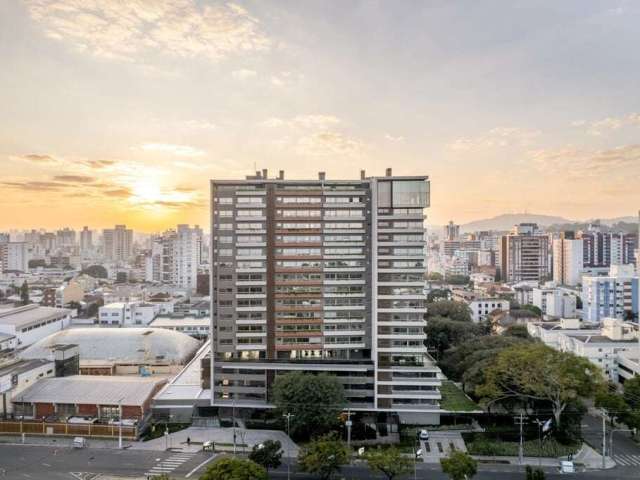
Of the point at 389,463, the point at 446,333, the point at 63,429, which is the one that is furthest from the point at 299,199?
the point at 446,333

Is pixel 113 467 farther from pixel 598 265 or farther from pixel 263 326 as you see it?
pixel 598 265

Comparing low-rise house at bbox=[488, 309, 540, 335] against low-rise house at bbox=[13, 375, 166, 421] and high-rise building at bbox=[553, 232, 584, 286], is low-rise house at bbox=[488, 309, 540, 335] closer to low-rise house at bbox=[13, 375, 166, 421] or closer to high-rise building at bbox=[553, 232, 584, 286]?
high-rise building at bbox=[553, 232, 584, 286]

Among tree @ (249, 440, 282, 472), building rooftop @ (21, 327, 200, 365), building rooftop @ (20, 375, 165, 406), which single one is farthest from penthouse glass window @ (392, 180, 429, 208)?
building rooftop @ (21, 327, 200, 365)

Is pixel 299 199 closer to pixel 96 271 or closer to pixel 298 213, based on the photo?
pixel 298 213

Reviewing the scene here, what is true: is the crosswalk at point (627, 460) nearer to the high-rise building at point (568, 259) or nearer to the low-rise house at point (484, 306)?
the low-rise house at point (484, 306)

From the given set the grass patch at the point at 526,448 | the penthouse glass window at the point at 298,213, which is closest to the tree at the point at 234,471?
the grass patch at the point at 526,448

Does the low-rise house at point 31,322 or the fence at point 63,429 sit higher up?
the low-rise house at point 31,322
